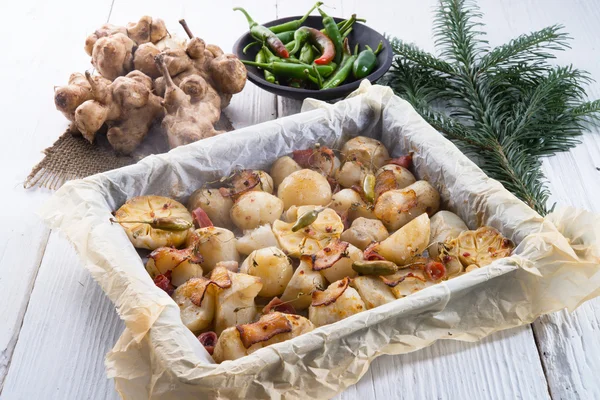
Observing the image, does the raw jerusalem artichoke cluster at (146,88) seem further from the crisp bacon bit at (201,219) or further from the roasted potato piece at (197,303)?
the roasted potato piece at (197,303)

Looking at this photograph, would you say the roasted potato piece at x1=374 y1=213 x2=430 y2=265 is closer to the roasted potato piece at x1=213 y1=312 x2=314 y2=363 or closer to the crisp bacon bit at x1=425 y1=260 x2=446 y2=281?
the crisp bacon bit at x1=425 y1=260 x2=446 y2=281

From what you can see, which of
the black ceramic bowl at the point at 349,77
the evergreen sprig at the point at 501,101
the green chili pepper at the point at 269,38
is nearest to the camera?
the evergreen sprig at the point at 501,101

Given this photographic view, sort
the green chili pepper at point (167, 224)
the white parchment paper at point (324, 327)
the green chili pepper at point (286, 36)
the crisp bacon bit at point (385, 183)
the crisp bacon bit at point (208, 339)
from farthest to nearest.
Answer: the green chili pepper at point (286, 36) < the crisp bacon bit at point (385, 183) < the green chili pepper at point (167, 224) < the crisp bacon bit at point (208, 339) < the white parchment paper at point (324, 327)

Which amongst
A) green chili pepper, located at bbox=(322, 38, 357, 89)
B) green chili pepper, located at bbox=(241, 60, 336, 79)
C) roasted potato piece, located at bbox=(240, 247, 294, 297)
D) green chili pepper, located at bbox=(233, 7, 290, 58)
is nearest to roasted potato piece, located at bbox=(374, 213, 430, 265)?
roasted potato piece, located at bbox=(240, 247, 294, 297)

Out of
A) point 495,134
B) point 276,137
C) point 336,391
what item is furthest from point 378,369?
point 495,134

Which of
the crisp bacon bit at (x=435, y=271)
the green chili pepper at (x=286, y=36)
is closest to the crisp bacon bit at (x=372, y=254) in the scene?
the crisp bacon bit at (x=435, y=271)

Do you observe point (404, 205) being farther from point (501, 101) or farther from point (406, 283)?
point (501, 101)

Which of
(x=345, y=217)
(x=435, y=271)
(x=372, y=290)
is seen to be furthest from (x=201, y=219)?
(x=435, y=271)
